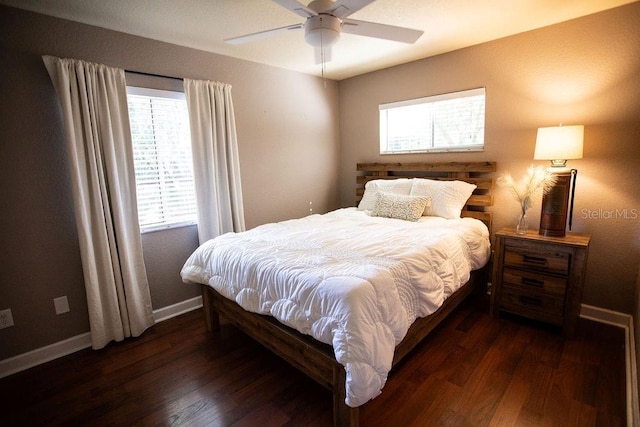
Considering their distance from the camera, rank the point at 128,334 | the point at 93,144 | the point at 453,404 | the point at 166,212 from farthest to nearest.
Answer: the point at 166,212 → the point at 128,334 → the point at 93,144 → the point at 453,404

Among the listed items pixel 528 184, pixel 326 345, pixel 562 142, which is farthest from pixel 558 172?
pixel 326 345

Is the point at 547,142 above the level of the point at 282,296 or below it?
above

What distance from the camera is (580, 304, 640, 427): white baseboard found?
1475 millimetres

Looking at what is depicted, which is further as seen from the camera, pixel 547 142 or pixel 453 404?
pixel 547 142

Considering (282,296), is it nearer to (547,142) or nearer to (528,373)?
(528,373)

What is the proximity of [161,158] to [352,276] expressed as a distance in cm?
208

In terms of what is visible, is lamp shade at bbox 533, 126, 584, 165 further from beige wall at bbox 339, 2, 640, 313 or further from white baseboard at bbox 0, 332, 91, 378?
white baseboard at bbox 0, 332, 91, 378

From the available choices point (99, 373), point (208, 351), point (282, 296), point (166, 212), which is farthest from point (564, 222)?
point (99, 373)

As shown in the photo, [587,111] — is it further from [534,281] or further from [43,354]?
[43,354]

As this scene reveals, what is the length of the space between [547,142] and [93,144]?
10.9 ft

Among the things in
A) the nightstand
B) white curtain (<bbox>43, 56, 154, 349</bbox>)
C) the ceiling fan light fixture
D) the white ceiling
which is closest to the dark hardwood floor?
the nightstand

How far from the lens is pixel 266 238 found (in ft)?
7.75

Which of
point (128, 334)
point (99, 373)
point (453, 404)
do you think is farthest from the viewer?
point (128, 334)

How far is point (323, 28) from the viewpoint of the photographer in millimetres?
1698
